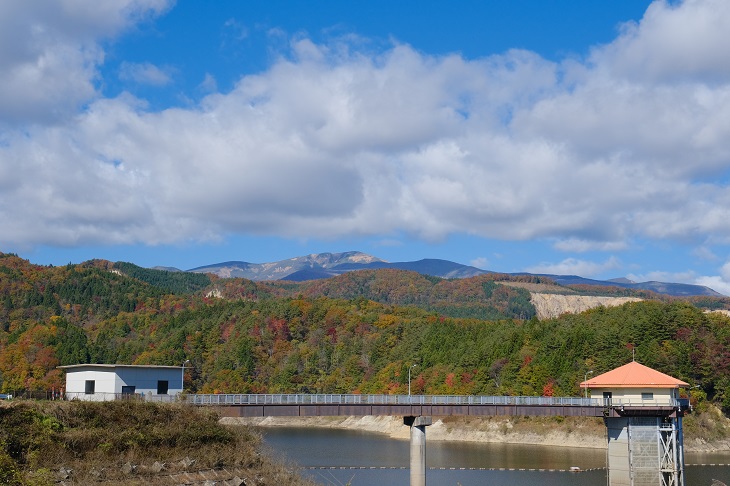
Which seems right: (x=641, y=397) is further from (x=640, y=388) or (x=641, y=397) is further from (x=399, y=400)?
(x=399, y=400)

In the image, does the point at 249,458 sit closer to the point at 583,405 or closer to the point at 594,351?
the point at 583,405

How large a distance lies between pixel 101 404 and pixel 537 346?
4339 inches

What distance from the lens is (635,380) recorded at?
77.5 metres

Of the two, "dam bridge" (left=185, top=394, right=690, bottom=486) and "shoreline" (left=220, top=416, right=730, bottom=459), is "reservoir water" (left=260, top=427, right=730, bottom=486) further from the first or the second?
"dam bridge" (left=185, top=394, right=690, bottom=486)

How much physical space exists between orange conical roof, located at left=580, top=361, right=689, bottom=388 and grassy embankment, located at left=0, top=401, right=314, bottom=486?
115 feet

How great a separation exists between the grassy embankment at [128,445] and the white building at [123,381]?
12.1m

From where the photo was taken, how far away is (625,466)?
7369 cm

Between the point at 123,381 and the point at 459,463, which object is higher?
the point at 123,381

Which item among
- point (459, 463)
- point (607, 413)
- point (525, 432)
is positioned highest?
point (607, 413)

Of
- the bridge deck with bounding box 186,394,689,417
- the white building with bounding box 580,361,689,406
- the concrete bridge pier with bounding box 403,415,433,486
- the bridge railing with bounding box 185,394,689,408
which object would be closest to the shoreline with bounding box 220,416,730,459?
the bridge railing with bounding box 185,394,689,408

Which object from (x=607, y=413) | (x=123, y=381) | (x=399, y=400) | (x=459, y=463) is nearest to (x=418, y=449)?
(x=399, y=400)

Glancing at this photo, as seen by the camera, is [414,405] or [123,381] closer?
[123,381]

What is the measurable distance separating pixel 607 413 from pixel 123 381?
146ft

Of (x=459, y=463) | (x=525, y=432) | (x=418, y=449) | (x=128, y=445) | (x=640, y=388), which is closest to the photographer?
(x=128, y=445)
